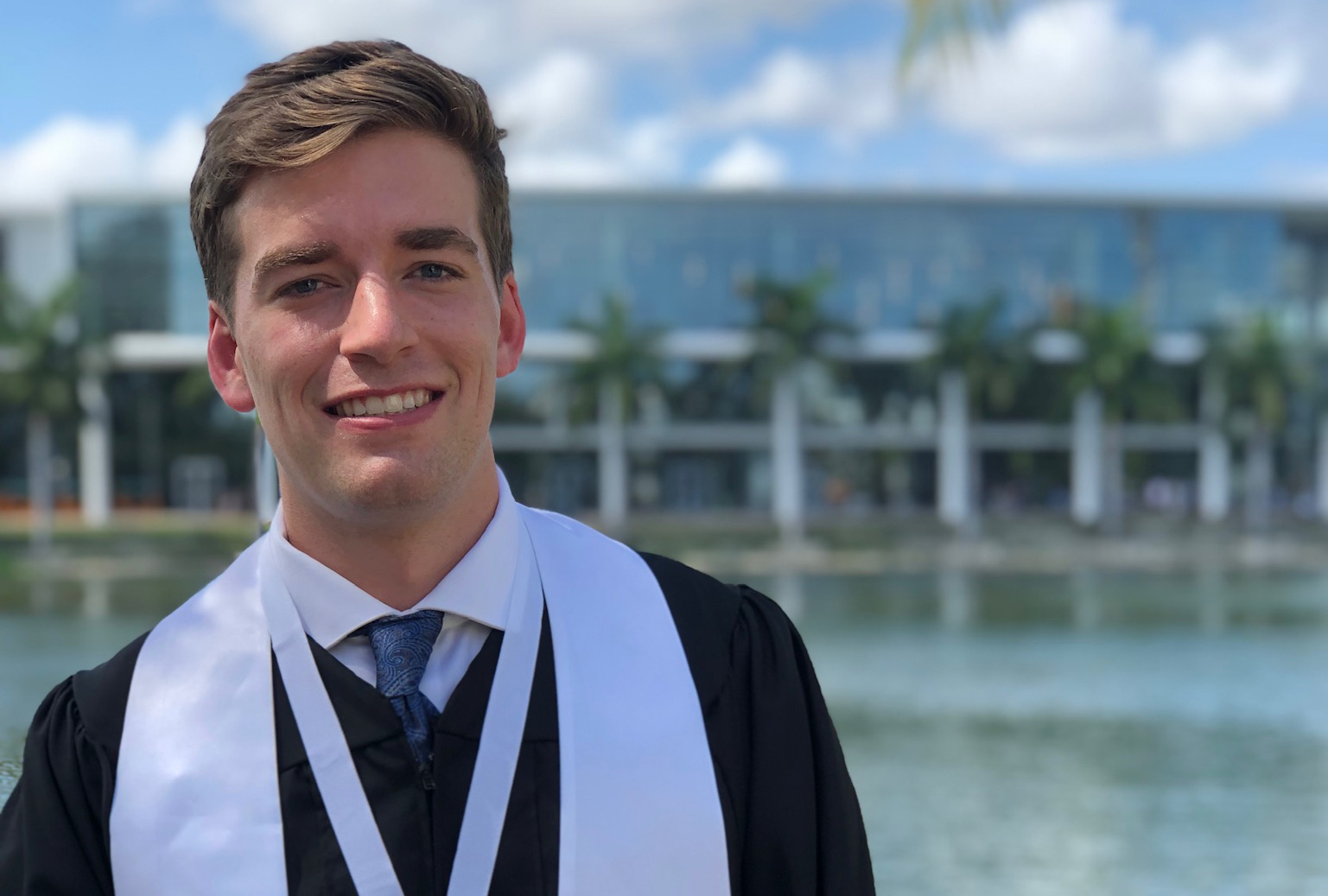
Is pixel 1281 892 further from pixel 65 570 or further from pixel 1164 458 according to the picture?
pixel 1164 458

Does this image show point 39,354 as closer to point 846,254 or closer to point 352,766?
point 846,254

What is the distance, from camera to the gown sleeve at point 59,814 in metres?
1.71

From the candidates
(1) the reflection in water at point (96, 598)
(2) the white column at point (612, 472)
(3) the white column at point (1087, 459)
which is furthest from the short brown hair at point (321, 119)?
(3) the white column at point (1087, 459)

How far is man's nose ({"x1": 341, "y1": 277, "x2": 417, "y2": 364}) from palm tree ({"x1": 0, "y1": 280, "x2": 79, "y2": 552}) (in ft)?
125

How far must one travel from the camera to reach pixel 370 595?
1812mm

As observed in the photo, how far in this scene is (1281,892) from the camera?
8578 mm

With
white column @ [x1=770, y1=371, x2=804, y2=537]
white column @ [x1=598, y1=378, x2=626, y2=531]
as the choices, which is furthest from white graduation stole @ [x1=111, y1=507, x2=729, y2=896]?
white column @ [x1=770, y1=371, x2=804, y2=537]

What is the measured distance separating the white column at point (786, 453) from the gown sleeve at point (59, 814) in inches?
1736

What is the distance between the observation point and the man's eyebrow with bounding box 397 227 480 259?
1.73 metres

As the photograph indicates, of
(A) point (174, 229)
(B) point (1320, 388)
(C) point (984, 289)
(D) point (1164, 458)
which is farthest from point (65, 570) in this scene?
(B) point (1320, 388)

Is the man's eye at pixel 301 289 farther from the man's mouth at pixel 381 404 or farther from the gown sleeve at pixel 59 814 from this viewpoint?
the gown sleeve at pixel 59 814

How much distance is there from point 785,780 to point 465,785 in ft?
1.40

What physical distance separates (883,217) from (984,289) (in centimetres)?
421

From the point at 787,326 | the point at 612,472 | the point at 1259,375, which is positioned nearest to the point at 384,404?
the point at 787,326
